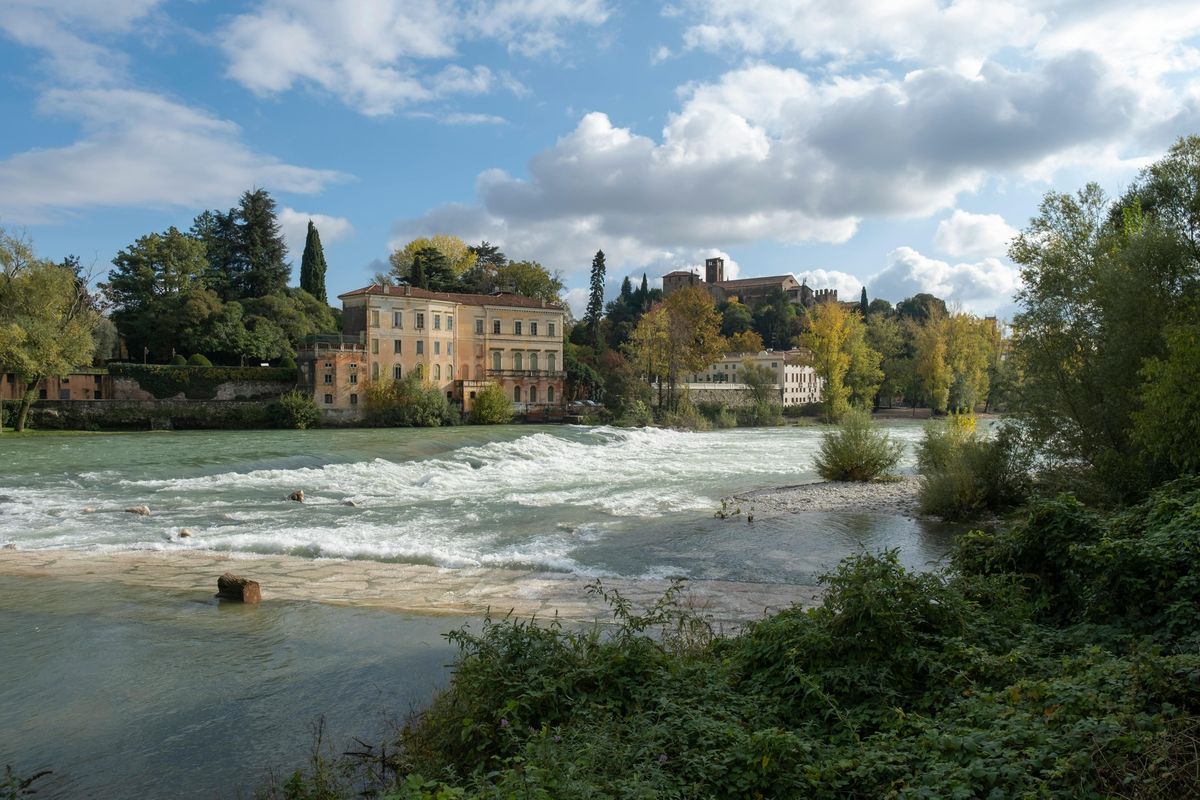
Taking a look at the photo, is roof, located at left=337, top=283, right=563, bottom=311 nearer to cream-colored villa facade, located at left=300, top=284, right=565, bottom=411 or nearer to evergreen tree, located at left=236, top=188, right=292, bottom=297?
cream-colored villa facade, located at left=300, top=284, right=565, bottom=411

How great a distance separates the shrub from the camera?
5053 centimetres

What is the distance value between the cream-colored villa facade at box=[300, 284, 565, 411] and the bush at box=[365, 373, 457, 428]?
3.51 feet

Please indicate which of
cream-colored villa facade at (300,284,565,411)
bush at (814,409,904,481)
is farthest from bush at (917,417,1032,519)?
cream-colored villa facade at (300,284,565,411)

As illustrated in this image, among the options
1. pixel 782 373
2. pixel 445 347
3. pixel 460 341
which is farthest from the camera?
pixel 782 373

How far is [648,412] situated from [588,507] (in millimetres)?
29780

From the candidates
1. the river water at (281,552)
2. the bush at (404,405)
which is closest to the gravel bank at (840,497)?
the river water at (281,552)

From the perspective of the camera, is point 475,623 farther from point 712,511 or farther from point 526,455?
point 526,455

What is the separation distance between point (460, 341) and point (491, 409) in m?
8.70

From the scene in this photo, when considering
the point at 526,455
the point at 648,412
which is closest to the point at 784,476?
the point at 526,455

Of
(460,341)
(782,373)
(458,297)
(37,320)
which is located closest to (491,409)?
(460,341)

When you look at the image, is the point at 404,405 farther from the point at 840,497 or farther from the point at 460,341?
the point at 840,497

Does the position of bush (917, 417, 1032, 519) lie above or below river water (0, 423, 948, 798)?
above

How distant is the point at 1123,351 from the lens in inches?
487

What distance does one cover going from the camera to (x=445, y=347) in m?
55.1
